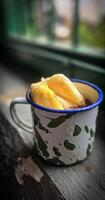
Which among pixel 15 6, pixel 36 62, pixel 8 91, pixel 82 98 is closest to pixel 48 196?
Answer: pixel 82 98

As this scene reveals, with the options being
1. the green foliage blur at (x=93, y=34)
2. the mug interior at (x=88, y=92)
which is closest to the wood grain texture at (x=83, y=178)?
the mug interior at (x=88, y=92)

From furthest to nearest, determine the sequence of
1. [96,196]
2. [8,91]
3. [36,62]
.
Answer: [36,62]
[8,91]
[96,196]

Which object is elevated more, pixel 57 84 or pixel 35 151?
pixel 57 84

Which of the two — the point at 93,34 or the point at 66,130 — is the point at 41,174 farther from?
the point at 93,34

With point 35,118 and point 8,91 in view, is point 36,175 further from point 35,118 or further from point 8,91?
point 8,91

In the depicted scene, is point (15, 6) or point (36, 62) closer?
point (36, 62)

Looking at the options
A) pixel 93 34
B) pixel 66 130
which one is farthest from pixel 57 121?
pixel 93 34
